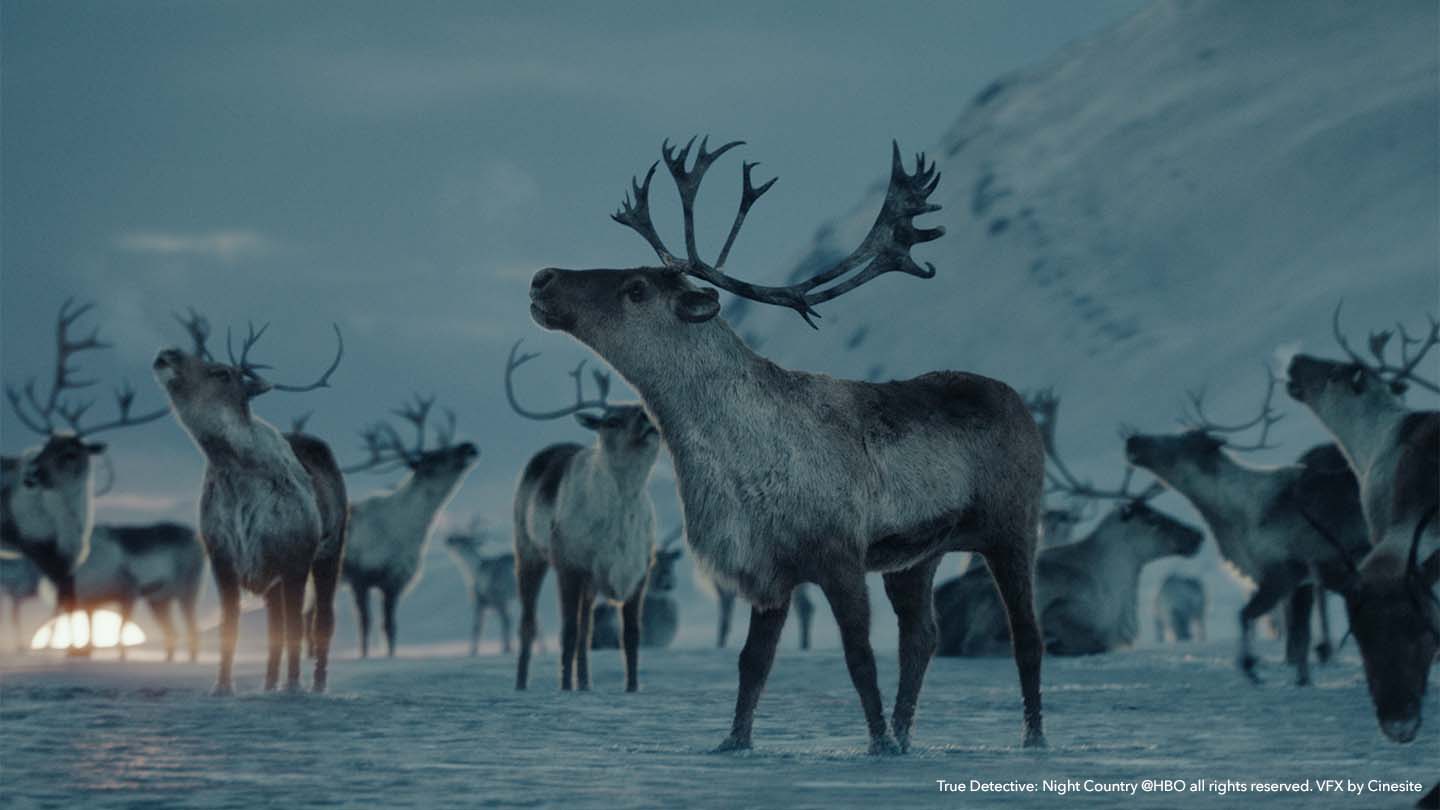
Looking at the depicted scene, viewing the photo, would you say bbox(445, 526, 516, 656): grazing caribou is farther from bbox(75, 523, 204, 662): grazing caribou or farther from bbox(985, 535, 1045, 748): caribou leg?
bbox(985, 535, 1045, 748): caribou leg

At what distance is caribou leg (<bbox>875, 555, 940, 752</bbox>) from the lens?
8.35 meters

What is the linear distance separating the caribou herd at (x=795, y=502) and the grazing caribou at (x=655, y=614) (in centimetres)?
340

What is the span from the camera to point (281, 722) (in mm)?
9781

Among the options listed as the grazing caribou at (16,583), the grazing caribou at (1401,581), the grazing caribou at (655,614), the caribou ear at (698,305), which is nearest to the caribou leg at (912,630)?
the caribou ear at (698,305)

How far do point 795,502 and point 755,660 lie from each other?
2.09 ft

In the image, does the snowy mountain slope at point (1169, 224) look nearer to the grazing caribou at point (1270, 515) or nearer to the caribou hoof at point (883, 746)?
the grazing caribou at point (1270, 515)

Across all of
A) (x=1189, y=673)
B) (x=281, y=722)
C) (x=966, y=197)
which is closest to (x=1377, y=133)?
(x=966, y=197)

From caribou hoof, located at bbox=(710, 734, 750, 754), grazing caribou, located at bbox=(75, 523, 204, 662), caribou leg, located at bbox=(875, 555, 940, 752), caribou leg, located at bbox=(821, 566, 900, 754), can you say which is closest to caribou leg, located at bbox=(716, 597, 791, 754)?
caribou hoof, located at bbox=(710, 734, 750, 754)

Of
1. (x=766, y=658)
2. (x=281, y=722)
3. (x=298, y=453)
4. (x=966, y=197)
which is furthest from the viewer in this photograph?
(x=966, y=197)

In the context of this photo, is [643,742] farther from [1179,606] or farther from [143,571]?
[1179,606]

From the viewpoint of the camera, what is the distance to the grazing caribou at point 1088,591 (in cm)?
1656

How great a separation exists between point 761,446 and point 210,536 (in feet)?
14.0

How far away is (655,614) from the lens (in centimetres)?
2562

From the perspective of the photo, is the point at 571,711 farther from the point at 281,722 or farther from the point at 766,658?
the point at 766,658
